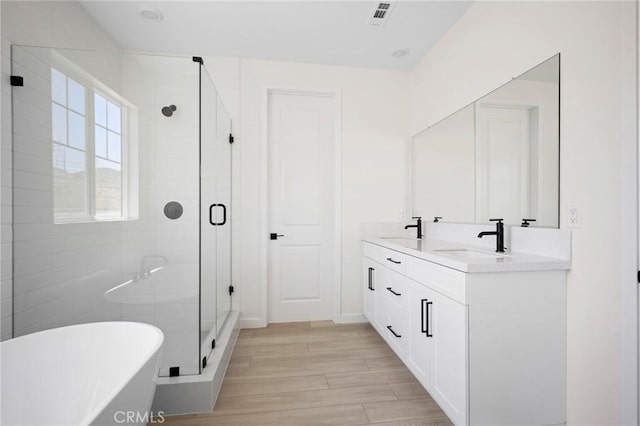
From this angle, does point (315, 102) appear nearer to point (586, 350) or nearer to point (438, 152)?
point (438, 152)

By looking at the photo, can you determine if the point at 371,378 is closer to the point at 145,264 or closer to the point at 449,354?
the point at 449,354

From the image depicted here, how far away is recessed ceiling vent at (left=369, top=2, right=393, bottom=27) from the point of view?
2021 millimetres

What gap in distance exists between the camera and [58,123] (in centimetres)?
157

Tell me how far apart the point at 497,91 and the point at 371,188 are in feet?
4.66

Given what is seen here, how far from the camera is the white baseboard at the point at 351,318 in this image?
290 centimetres

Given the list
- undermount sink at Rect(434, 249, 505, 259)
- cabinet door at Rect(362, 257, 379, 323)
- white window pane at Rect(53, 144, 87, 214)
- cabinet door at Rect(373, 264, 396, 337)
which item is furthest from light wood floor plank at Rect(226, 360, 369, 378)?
→ white window pane at Rect(53, 144, 87, 214)

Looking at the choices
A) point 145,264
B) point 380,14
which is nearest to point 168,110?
point 145,264

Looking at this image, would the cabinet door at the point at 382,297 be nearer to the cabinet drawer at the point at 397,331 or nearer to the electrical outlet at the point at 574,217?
the cabinet drawer at the point at 397,331

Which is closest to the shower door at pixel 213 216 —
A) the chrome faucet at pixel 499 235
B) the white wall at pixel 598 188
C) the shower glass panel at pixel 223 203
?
the shower glass panel at pixel 223 203

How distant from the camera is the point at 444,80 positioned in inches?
95.0

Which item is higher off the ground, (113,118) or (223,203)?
(113,118)

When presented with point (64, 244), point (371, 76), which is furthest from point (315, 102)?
point (64, 244)

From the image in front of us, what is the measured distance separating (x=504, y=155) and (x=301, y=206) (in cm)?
184

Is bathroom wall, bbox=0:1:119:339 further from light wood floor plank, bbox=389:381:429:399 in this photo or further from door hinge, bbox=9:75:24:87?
light wood floor plank, bbox=389:381:429:399
